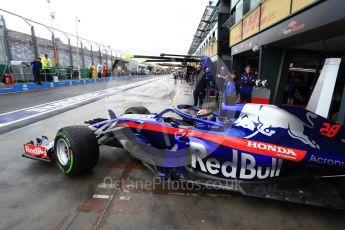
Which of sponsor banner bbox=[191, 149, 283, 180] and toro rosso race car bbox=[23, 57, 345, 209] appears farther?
sponsor banner bbox=[191, 149, 283, 180]

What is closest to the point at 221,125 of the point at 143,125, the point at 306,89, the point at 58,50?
the point at 143,125

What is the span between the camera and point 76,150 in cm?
313

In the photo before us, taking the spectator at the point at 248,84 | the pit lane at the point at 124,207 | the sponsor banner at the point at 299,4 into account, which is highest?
the sponsor banner at the point at 299,4

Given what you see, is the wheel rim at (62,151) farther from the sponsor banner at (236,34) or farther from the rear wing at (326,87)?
the sponsor banner at (236,34)

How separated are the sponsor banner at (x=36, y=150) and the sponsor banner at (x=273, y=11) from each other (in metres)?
6.67

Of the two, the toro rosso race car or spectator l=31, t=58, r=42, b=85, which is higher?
spectator l=31, t=58, r=42, b=85

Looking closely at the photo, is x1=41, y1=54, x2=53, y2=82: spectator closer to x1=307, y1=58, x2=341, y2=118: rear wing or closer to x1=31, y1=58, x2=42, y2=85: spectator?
x1=31, y1=58, x2=42, y2=85: spectator

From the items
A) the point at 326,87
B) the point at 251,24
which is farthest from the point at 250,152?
the point at 251,24

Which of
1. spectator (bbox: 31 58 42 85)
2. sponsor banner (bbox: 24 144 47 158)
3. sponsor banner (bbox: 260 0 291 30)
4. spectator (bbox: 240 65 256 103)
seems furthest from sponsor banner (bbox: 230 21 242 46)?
spectator (bbox: 31 58 42 85)

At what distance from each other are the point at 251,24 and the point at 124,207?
9.34 meters

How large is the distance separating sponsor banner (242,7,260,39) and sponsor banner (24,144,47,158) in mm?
8268

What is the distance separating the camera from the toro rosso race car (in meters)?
2.58

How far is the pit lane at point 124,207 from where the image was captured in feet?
7.73

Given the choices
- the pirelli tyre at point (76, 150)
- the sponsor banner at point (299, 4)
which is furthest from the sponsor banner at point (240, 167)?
the sponsor banner at point (299, 4)
